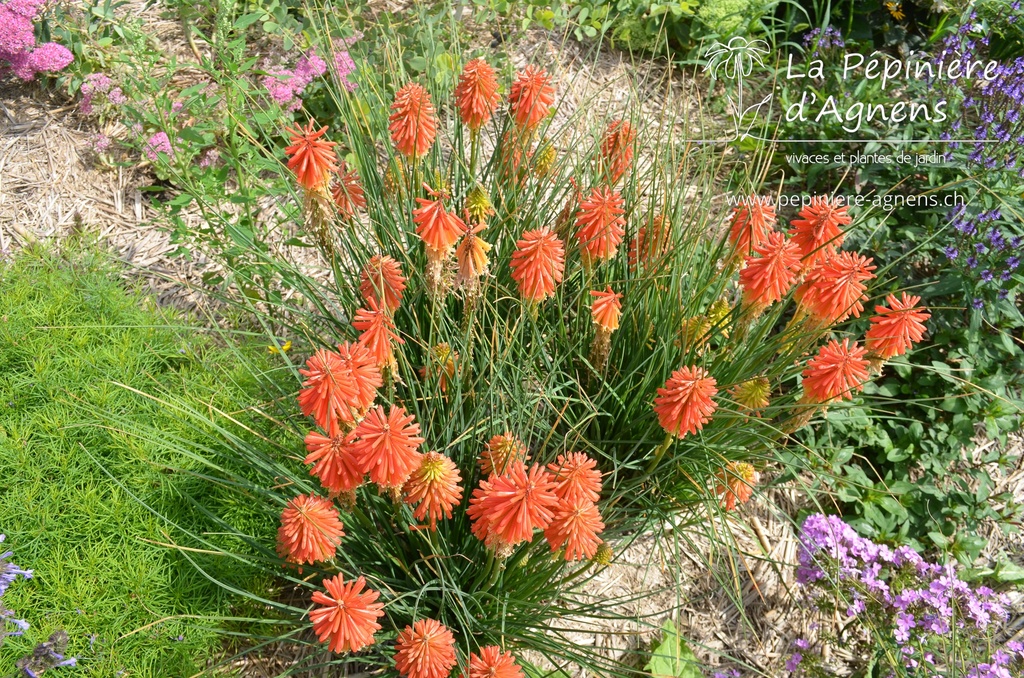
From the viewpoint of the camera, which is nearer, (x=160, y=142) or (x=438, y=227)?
(x=438, y=227)

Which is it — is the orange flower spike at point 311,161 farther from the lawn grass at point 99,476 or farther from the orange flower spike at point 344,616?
the orange flower spike at point 344,616

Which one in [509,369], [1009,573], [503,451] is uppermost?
[503,451]

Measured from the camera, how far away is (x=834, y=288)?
232cm

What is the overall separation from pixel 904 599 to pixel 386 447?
2.01m

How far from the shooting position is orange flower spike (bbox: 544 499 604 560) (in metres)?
1.94

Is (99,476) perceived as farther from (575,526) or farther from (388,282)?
Result: (575,526)

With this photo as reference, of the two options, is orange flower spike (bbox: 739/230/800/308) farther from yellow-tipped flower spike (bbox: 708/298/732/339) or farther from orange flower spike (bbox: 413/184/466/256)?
orange flower spike (bbox: 413/184/466/256)

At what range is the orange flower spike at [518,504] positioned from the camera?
185 cm

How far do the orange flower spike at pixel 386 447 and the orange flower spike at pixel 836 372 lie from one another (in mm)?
1203

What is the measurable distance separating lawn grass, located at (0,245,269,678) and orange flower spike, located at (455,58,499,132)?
124 cm

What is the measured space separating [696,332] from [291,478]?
56.0 inches

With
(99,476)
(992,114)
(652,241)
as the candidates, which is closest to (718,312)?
(652,241)

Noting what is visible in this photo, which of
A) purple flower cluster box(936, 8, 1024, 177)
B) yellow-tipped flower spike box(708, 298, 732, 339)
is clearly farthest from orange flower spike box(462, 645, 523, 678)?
purple flower cluster box(936, 8, 1024, 177)

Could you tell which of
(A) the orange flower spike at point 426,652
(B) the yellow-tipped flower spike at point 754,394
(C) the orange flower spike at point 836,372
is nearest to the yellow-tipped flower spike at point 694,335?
(B) the yellow-tipped flower spike at point 754,394
